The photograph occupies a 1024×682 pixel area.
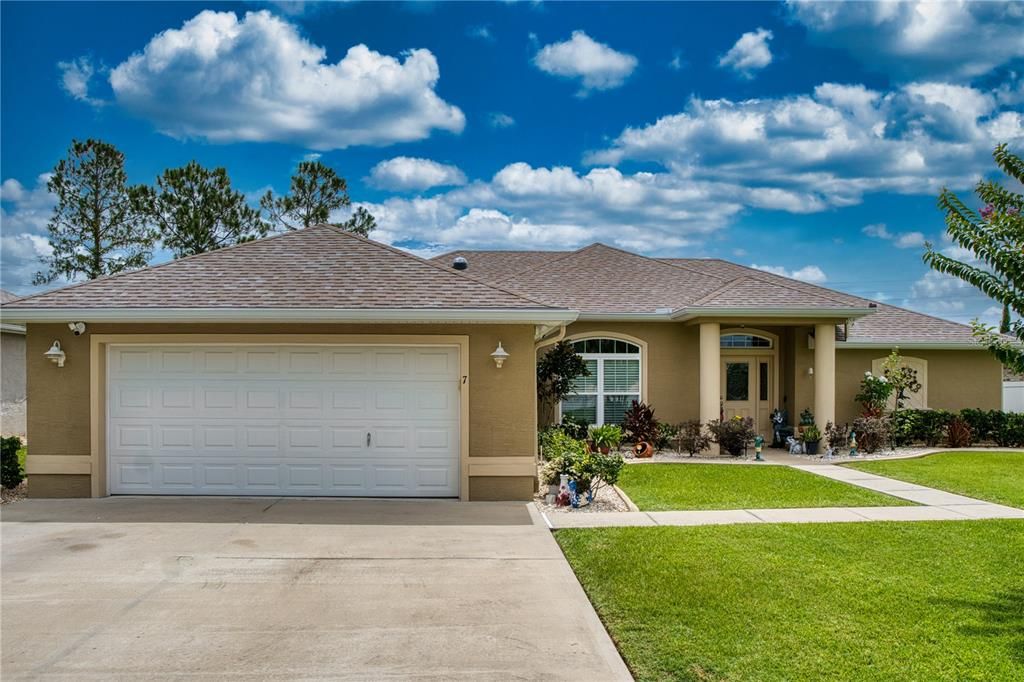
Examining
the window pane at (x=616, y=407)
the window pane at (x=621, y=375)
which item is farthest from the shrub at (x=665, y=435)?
the window pane at (x=621, y=375)

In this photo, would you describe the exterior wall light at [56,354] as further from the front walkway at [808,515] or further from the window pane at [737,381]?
the window pane at [737,381]

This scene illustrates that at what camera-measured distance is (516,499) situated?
10.3 m

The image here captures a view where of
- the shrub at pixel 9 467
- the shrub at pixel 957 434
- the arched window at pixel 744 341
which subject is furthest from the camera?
the arched window at pixel 744 341

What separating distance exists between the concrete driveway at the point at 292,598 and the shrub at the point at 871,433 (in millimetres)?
10167

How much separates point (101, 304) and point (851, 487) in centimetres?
1187

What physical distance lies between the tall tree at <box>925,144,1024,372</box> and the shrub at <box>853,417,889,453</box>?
1038 cm

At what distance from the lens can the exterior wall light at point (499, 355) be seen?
10.1m

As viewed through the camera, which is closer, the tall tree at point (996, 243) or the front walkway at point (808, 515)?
the tall tree at point (996, 243)

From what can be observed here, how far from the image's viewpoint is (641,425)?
15.6 m

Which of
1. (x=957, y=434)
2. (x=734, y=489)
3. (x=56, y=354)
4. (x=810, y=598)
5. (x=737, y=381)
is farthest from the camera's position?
(x=737, y=381)

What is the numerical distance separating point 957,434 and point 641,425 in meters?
8.14

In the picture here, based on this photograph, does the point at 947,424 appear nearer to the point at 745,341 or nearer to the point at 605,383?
the point at 745,341

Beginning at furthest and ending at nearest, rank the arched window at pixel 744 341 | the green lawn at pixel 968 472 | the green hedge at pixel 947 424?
1. the arched window at pixel 744 341
2. the green hedge at pixel 947 424
3. the green lawn at pixel 968 472

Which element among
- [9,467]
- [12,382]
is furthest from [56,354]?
[12,382]
